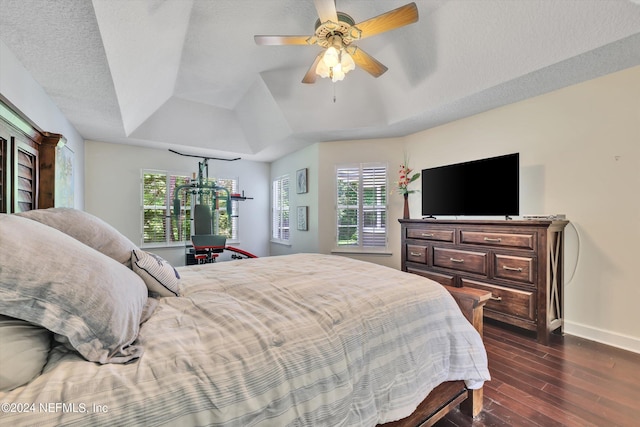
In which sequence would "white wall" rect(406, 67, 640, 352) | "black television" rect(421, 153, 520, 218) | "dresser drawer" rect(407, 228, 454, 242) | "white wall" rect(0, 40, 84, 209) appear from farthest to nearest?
"dresser drawer" rect(407, 228, 454, 242), "black television" rect(421, 153, 520, 218), "white wall" rect(406, 67, 640, 352), "white wall" rect(0, 40, 84, 209)

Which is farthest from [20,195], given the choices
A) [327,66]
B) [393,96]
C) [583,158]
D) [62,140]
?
[583,158]

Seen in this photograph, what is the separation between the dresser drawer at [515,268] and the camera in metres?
2.46

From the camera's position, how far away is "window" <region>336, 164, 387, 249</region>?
441 cm

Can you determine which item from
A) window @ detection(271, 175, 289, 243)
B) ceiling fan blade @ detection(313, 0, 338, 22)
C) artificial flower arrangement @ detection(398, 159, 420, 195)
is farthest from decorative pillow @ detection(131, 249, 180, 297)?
window @ detection(271, 175, 289, 243)

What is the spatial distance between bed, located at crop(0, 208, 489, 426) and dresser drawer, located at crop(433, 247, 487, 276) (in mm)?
1528

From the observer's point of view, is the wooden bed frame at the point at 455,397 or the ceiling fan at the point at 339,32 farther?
the ceiling fan at the point at 339,32

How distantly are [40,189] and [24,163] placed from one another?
0.34 m

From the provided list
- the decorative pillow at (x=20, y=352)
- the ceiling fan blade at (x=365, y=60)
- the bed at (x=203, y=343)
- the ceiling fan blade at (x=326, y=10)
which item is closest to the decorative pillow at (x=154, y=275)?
the bed at (x=203, y=343)

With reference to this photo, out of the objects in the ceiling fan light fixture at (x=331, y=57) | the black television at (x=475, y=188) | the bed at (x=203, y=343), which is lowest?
the bed at (x=203, y=343)

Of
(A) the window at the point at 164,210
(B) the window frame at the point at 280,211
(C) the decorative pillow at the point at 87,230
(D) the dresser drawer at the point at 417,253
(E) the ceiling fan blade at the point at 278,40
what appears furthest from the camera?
(B) the window frame at the point at 280,211

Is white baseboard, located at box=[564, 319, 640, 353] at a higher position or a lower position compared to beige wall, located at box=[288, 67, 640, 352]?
lower

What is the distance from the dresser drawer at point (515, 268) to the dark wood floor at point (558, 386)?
56cm

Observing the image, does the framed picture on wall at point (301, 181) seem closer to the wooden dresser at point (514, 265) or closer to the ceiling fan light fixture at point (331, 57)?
the wooden dresser at point (514, 265)

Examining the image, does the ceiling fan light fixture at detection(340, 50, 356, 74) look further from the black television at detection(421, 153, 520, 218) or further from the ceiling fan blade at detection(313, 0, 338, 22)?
the black television at detection(421, 153, 520, 218)
